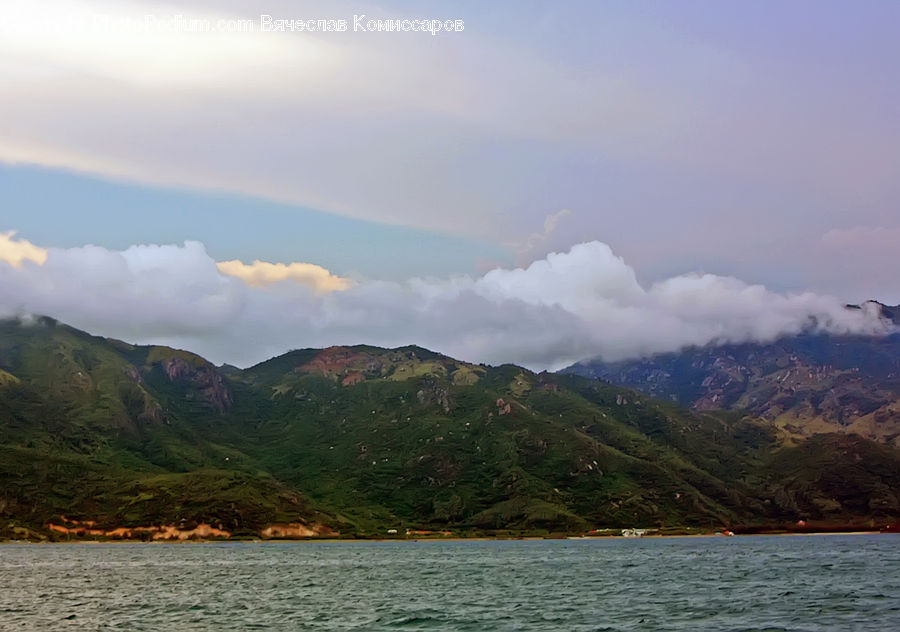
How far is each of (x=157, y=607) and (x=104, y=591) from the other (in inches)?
1516

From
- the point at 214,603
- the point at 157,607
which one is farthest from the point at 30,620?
the point at 214,603

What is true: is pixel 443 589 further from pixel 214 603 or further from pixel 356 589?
pixel 214 603

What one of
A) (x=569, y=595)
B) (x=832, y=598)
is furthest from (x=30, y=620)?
(x=832, y=598)

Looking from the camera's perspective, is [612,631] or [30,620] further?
[30,620]

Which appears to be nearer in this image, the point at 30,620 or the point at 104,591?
the point at 30,620

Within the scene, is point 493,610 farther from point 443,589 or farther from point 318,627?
point 443,589

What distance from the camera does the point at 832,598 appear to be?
135250 mm

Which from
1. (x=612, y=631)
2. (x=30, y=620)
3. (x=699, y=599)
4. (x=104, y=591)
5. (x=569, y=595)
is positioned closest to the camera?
(x=612, y=631)

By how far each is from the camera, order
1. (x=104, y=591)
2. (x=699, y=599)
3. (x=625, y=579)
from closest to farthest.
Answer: (x=699, y=599) < (x=104, y=591) < (x=625, y=579)

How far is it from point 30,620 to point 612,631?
243 ft

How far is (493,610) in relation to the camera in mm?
132250

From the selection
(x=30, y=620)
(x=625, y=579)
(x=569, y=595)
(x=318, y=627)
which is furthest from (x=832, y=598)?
(x=30, y=620)

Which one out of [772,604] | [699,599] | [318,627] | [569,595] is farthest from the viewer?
[569,595]

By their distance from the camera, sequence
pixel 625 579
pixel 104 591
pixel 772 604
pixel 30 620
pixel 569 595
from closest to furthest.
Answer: pixel 30 620
pixel 772 604
pixel 569 595
pixel 104 591
pixel 625 579
